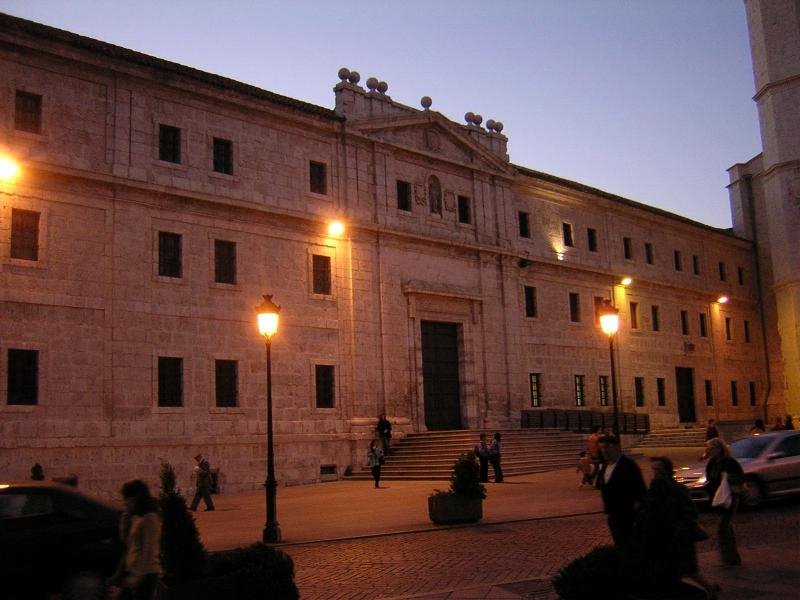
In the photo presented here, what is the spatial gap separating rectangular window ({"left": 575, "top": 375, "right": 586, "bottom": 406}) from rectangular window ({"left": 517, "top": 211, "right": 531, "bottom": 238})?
6.94 metres

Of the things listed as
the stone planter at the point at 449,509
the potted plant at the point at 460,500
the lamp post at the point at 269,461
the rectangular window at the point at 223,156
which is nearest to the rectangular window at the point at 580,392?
the rectangular window at the point at 223,156

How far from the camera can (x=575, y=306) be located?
42156 mm

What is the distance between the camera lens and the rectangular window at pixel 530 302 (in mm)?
39438

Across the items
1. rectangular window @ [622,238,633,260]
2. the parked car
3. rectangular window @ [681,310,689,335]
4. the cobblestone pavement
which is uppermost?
rectangular window @ [622,238,633,260]

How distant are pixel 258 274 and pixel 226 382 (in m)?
3.75

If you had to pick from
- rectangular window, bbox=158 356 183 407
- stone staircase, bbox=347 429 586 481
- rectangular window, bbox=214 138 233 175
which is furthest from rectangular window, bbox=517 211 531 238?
rectangular window, bbox=158 356 183 407

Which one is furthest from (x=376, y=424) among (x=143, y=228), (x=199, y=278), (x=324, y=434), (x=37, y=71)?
(x=37, y=71)

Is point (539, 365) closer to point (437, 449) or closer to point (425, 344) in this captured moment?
point (425, 344)

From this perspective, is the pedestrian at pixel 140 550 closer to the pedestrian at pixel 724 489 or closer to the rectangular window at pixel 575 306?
the pedestrian at pixel 724 489

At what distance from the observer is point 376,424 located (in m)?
31.4

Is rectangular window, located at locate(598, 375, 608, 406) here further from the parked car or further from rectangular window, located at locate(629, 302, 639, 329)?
the parked car

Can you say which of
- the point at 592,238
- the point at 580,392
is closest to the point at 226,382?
the point at 580,392

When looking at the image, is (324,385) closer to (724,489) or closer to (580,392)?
(580,392)

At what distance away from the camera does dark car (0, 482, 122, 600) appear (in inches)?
372
